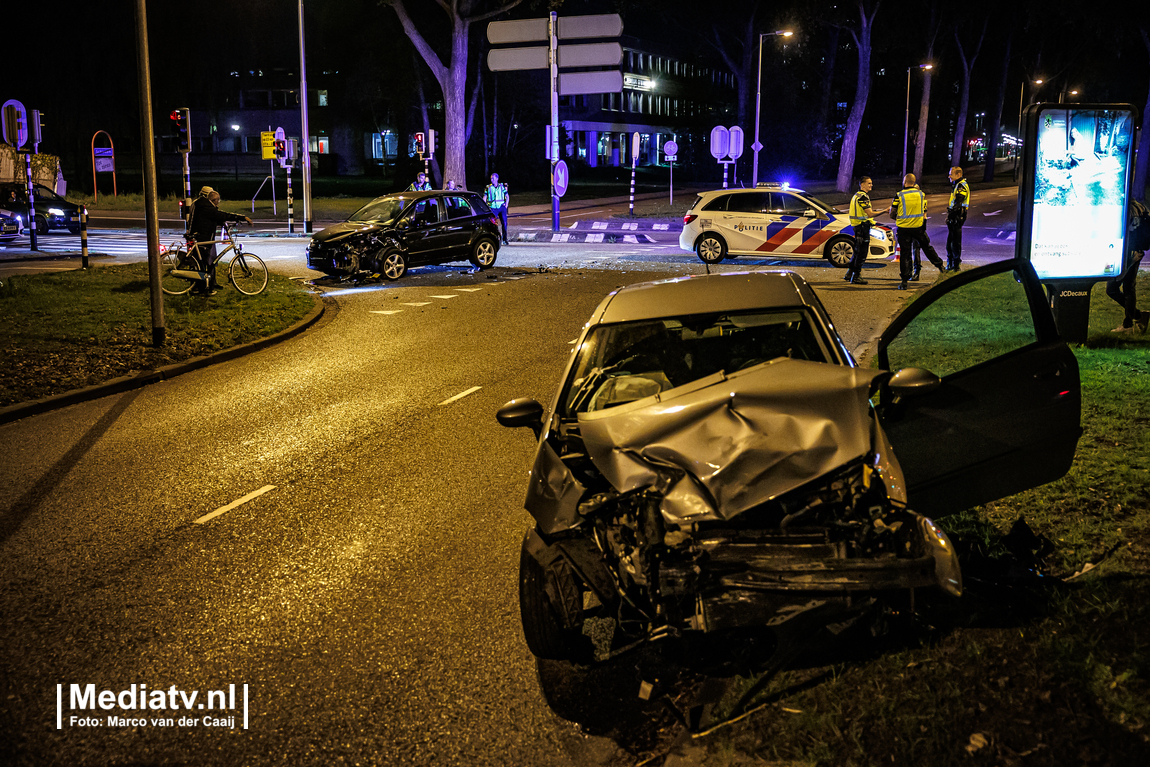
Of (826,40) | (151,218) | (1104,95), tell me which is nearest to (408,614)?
(151,218)

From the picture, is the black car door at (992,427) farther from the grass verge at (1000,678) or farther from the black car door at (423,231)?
the black car door at (423,231)

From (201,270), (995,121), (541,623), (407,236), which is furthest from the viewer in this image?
(995,121)

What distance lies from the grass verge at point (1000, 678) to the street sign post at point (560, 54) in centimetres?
2610

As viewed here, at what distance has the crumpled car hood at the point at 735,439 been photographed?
3672mm

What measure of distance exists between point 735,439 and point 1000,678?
137 cm

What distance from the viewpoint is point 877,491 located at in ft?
12.7

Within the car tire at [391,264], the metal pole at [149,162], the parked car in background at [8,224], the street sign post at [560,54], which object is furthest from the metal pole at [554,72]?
the metal pole at [149,162]

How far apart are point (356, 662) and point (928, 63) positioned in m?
55.3

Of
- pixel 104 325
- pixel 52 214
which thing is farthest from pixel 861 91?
pixel 104 325

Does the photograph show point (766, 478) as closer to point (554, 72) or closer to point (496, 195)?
point (496, 195)

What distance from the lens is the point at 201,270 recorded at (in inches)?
643

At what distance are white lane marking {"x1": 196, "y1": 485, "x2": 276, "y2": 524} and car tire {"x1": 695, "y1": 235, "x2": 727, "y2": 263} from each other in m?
16.2

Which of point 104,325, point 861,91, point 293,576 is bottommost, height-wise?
point 293,576

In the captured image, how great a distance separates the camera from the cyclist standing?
1631cm
